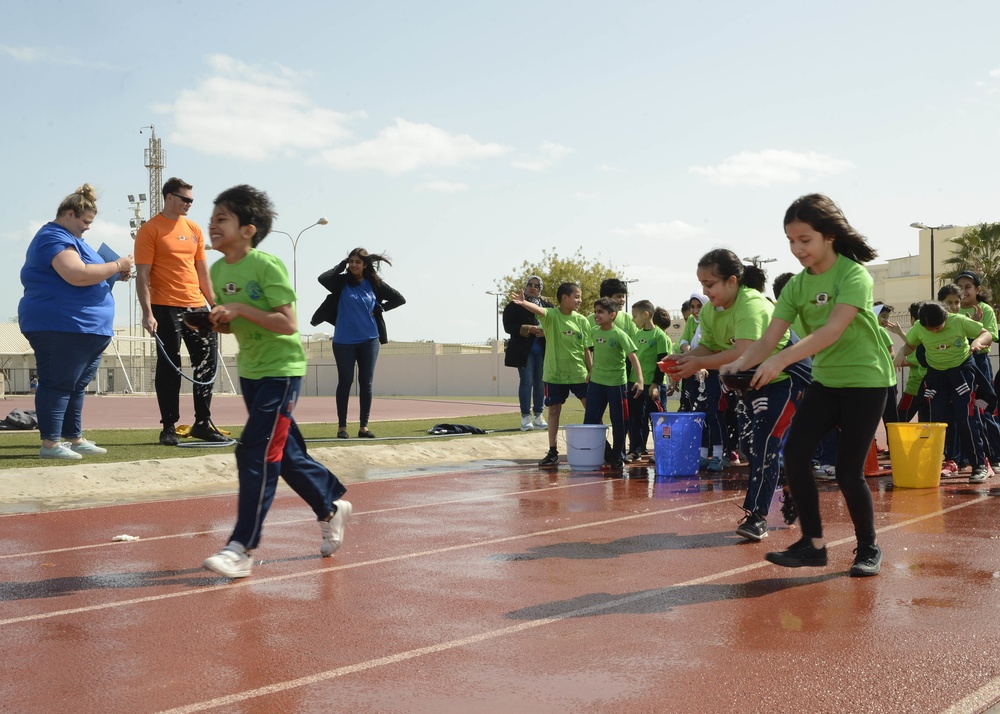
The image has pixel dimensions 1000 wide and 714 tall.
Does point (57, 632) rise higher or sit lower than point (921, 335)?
lower

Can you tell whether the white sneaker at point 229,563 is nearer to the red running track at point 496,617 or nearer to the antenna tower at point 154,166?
the red running track at point 496,617

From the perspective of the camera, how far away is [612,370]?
10883mm

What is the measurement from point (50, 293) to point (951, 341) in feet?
28.0

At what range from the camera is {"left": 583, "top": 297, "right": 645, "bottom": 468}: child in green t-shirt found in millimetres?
10828

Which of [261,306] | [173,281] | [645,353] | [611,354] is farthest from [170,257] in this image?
[645,353]

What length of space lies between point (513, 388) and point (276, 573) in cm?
4973

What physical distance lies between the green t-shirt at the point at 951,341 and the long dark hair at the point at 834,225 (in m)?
5.23

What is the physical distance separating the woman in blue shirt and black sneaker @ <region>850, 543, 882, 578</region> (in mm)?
6821

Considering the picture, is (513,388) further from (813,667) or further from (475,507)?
(813,667)

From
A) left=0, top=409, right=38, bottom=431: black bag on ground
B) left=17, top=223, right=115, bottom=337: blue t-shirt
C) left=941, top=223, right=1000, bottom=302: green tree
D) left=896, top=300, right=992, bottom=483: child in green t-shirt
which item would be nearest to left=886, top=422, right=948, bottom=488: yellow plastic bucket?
left=896, top=300, right=992, bottom=483: child in green t-shirt

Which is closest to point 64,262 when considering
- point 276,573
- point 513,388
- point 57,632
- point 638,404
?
point 276,573

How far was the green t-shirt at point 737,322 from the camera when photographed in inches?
267

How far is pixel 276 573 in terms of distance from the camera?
5590 mm

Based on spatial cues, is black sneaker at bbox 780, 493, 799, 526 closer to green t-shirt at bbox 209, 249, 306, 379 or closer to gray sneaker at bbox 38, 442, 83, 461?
green t-shirt at bbox 209, 249, 306, 379
